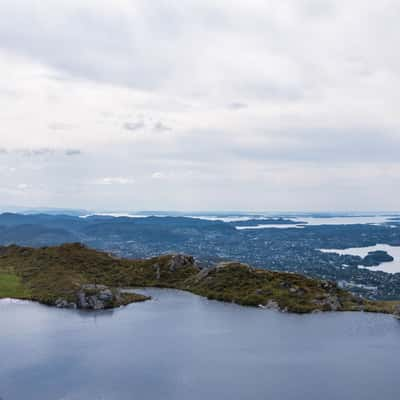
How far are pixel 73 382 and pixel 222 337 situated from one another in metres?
17.3

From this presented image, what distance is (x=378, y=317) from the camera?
5534cm

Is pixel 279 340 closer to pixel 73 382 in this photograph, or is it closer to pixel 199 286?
pixel 73 382

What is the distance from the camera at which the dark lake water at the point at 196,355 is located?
3538cm

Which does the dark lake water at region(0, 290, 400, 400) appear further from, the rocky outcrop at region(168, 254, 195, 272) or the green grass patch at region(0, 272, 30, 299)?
the rocky outcrop at region(168, 254, 195, 272)

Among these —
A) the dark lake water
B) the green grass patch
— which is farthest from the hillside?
the dark lake water

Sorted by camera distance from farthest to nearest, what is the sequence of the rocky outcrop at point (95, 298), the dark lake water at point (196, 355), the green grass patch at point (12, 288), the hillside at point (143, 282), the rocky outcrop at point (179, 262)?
the rocky outcrop at point (179, 262), the green grass patch at point (12, 288), the hillside at point (143, 282), the rocky outcrop at point (95, 298), the dark lake water at point (196, 355)

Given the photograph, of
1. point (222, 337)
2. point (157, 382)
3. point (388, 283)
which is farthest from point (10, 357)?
point (388, 283)

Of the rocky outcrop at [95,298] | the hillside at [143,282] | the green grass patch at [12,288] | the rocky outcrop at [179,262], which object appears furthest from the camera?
the rocky outcrop at [179,262]

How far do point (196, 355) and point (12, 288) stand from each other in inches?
1564

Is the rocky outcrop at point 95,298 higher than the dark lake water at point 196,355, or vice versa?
the rocky outcrop at point 95,298

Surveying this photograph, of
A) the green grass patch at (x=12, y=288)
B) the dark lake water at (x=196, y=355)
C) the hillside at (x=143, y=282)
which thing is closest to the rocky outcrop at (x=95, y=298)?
the hillside at (x=143, y=282)

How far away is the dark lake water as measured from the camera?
35375mm

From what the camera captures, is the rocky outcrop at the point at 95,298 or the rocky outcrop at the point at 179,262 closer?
the rocky outcrop at the point at 95,298

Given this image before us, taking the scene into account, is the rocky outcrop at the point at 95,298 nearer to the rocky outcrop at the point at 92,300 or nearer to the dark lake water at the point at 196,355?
the rocky outcrop at the point at 92,300
